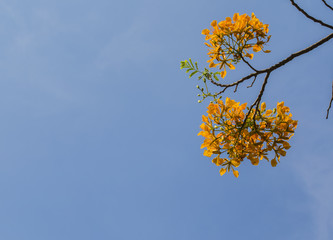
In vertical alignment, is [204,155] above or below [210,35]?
below

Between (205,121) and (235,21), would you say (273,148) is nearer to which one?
(205,121)

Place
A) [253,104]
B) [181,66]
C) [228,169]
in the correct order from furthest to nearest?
[181,66], [228,169], [253,104]

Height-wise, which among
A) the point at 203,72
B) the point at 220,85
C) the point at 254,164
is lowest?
the point at 254,164

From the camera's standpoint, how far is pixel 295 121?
12.7 ft

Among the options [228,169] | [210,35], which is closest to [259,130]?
[228,169]

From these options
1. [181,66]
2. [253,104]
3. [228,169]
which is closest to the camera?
[253,104]

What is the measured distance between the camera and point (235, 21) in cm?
394

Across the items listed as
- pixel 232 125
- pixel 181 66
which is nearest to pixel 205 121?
pixel 232 125

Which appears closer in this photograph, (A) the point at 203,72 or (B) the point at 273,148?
(B) the point at 273,148

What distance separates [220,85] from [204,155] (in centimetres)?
88

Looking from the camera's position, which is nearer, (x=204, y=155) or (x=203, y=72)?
(x=204, y=155)

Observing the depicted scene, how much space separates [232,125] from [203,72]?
0.82m

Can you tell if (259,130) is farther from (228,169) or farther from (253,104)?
(228,169)

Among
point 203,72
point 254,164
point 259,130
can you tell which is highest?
point 203,72
